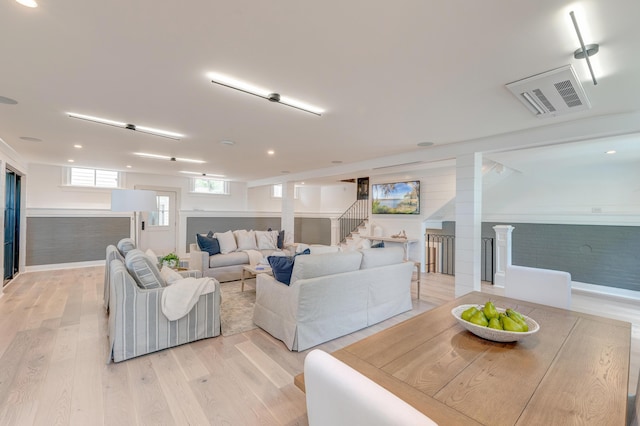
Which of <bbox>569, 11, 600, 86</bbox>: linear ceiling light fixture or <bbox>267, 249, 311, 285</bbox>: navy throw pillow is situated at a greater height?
<bbox>569, 11, 600, 86</bbox>: linear ceiling light fixture

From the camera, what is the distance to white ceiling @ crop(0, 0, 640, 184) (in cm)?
156

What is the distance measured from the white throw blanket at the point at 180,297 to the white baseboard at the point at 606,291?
6.14m

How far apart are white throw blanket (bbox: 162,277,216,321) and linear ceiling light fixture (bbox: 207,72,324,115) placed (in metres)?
1.90

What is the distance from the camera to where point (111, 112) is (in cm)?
308

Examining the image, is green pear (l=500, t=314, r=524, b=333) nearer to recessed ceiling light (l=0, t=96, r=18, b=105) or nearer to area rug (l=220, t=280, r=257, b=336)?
area rug (l=220, t=280, r=257, b=336)

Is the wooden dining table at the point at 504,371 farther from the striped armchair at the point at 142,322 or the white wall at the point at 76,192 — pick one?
the white wall at the point at 76,192

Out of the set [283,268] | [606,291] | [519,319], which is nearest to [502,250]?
[606,291]

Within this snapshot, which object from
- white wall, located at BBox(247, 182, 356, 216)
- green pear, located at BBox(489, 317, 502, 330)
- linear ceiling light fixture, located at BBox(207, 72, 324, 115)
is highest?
linear ceiling light fixture, located at BBox(207, 72, 324, 115)

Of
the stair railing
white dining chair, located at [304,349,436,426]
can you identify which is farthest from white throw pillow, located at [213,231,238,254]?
white dining chair, located at [304,349,436,426]

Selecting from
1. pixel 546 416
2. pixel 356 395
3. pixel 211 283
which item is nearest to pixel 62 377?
pixel 211 283

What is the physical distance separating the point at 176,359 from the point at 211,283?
0.72 metres

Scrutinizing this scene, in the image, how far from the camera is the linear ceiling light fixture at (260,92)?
234 cm

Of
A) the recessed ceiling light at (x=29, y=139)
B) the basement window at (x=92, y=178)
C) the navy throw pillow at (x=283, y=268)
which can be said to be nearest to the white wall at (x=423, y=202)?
the navy throw pillow at (x=283, y=268)

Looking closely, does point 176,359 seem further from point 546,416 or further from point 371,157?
point 371,157
